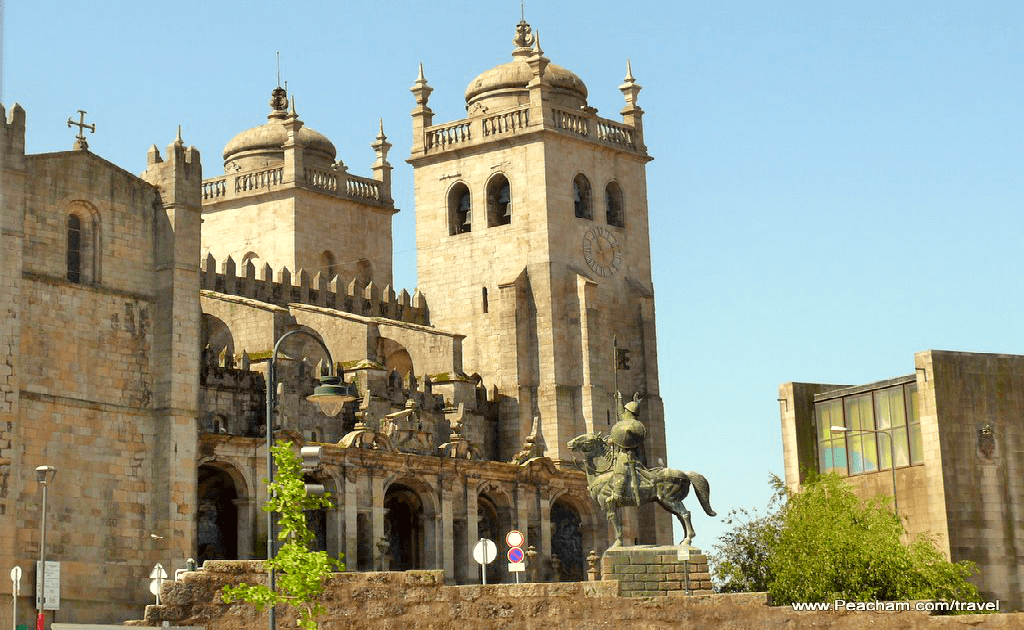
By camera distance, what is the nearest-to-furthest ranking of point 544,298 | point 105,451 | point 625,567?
point 625,567 < point 105,451 < point 544,298

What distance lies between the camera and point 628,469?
42.2m

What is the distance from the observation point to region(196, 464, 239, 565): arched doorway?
57844 millimetres

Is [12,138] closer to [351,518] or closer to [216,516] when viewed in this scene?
[216,516]

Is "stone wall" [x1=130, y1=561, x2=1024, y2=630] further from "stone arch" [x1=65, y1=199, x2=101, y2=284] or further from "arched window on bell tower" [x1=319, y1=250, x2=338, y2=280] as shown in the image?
"arched window on bell tower" [x1=319, y1=250, x2=338, y2=280]

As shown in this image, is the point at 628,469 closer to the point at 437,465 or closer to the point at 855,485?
the point at 855,485

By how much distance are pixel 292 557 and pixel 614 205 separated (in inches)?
2022

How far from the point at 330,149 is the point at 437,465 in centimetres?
2698

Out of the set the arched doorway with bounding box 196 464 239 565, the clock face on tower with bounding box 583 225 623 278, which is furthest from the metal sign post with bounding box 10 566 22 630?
the clock face on tower with bounding box 583 225 623 278

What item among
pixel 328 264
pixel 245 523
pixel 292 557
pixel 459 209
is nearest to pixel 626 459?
pixel 292 557

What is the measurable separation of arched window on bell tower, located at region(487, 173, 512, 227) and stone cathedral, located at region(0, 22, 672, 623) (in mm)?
109

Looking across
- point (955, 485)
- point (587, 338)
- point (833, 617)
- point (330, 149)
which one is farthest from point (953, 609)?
point (330, 149)

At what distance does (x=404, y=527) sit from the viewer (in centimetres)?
6556

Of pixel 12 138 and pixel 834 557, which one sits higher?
pixel 12 138

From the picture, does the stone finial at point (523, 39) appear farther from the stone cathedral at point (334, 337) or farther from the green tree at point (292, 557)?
the green tree at point (292, 557)
